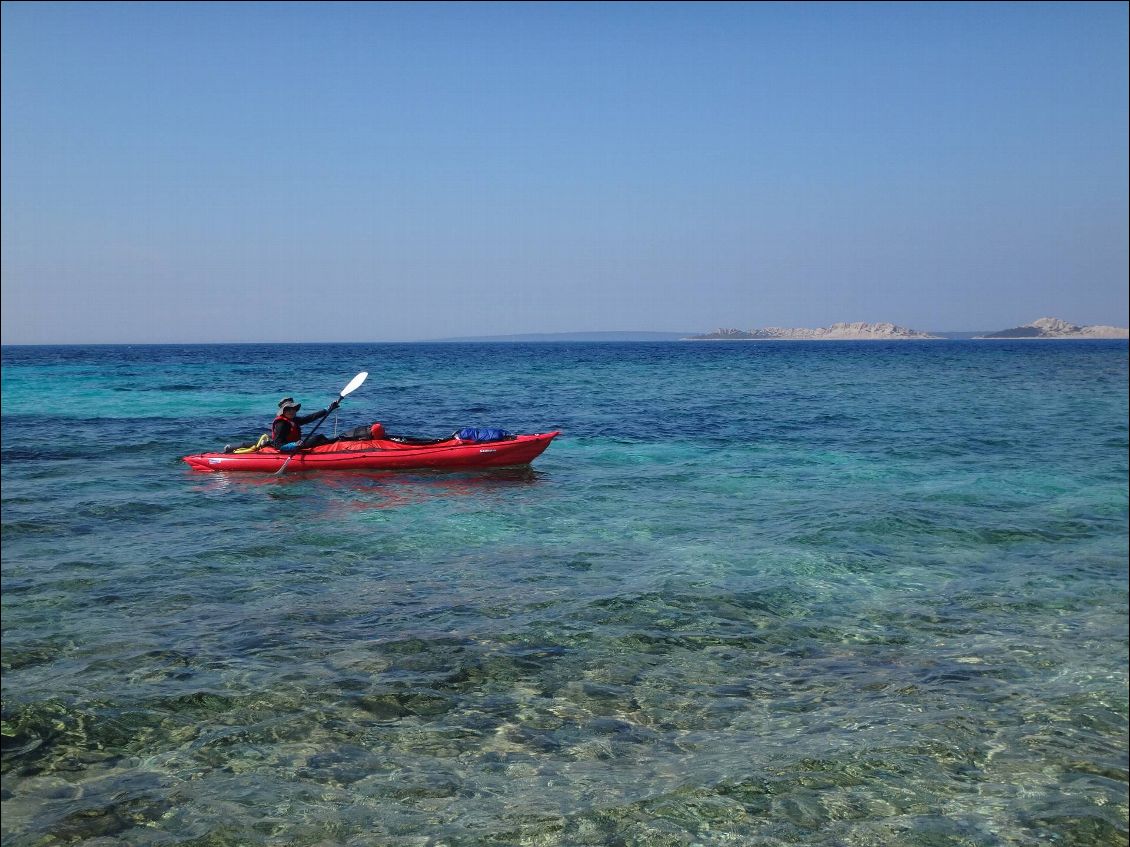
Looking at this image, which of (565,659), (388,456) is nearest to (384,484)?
(388,456)

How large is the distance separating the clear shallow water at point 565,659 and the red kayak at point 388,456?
0.42 metres

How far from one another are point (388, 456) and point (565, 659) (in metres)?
11.2

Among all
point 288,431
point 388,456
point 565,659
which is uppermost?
point 288,431

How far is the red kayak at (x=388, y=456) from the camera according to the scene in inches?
710

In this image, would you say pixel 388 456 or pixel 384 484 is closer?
pixel 384 484

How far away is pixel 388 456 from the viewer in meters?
18.0

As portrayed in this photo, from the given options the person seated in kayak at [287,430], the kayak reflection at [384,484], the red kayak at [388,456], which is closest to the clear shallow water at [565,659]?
the kayak reflection at [384,484]

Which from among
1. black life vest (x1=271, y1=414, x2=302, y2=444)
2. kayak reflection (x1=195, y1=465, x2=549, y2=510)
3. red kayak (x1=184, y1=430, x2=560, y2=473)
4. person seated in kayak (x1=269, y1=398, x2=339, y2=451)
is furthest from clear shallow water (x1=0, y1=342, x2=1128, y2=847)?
black life vest (x1=271, y1=414, x2=302, y2=444)

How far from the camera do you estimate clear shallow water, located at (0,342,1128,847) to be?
5.22 m

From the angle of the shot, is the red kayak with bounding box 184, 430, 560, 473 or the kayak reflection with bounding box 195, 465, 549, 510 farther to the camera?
the red kayak with bounding box 184, 430, 560, 473

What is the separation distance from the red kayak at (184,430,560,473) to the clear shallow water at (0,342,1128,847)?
0.42 meters

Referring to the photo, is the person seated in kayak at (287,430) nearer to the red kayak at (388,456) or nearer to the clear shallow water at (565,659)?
the red kayak at (388,456)

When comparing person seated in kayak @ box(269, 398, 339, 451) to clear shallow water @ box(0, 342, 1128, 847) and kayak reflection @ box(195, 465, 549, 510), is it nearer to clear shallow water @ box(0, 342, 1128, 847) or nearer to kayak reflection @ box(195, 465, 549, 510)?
kayak reflection @ box(195, 465, 549, 510)

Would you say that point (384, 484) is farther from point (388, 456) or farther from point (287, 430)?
point (287, 430)
